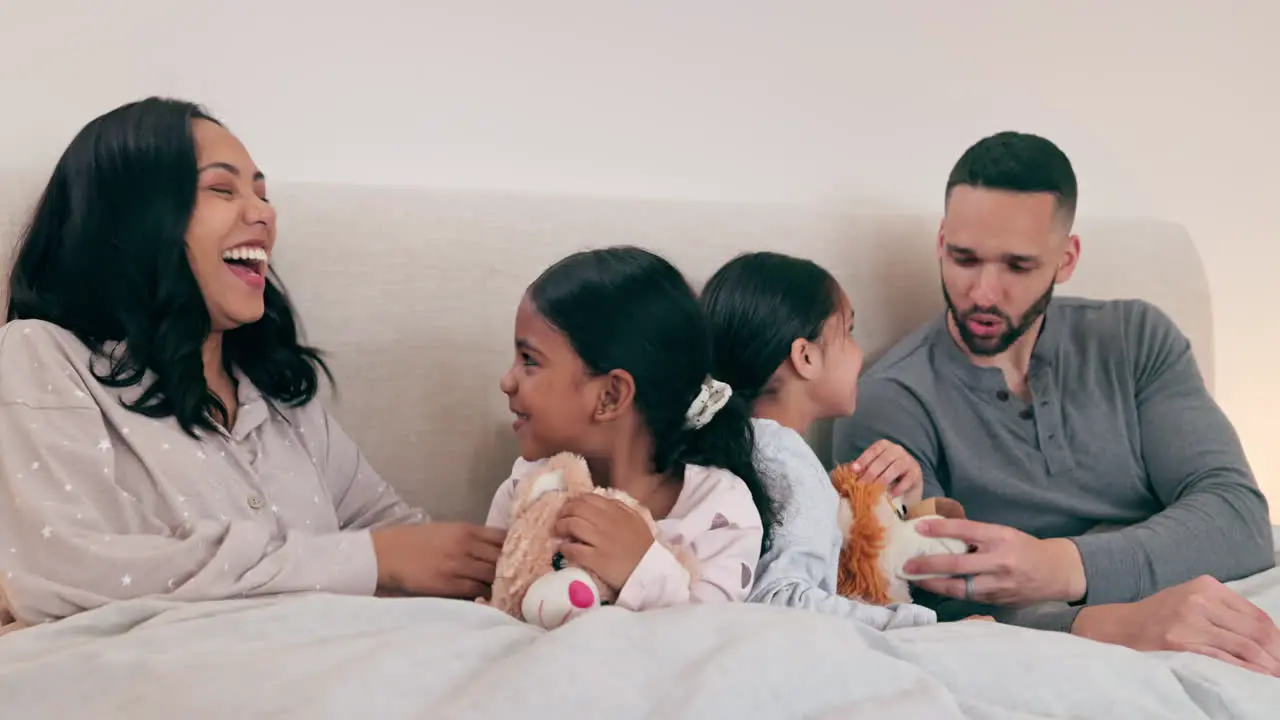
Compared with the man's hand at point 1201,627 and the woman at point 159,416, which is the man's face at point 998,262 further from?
the woman at point 159,416

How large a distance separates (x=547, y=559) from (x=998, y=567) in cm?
63

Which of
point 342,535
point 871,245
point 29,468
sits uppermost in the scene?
point 871,245

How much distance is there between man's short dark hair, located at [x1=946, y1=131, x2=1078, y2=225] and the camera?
170 centimetres

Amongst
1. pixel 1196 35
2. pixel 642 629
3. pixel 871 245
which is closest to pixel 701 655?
pixel 642 629

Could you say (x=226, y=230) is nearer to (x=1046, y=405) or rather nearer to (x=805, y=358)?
(x=805, y=358)

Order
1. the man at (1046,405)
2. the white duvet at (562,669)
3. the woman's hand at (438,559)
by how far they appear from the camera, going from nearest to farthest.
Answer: the white duvet at (562,669) → the woman's hand at (438,559) → the man at (1046,405)

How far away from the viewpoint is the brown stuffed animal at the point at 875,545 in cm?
139

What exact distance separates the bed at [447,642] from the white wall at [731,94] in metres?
0.22

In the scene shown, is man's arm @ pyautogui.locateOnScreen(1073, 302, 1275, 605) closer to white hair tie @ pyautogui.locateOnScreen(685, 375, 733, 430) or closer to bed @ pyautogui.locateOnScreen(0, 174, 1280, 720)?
bed @ pyautogui.locateOnScreen(0, 174, 1280, 720)

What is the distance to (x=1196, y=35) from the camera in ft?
7.64

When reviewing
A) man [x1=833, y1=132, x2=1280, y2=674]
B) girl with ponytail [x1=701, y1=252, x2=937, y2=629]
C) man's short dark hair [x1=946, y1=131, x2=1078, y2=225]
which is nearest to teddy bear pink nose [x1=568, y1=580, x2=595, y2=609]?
girl with ponytail [x1=701, y1=252, x2=937, y2=629]

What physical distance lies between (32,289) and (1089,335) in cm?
152

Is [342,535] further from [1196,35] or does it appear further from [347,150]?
[1196,35]

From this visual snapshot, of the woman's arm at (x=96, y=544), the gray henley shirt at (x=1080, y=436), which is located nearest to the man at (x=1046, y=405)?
the gray henley shirt at (x=1080, y=436)
